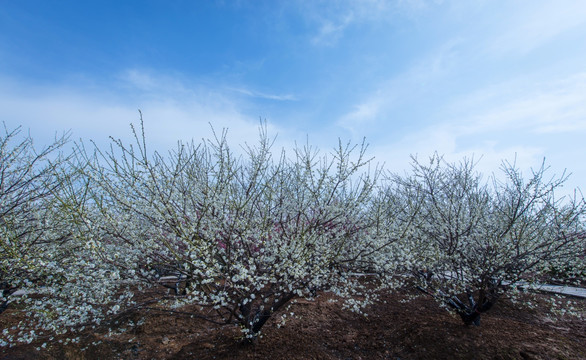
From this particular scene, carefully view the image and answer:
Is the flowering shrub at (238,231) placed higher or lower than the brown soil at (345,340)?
higher

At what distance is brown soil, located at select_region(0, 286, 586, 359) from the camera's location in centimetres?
580

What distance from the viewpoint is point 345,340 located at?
262 inches

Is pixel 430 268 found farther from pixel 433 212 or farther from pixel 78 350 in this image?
pixel 78 350

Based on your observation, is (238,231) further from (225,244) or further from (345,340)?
(345,340)

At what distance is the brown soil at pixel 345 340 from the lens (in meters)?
5.80

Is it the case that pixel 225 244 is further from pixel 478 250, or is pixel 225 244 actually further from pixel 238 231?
pixel 478 250

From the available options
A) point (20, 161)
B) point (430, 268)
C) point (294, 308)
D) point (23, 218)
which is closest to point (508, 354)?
point (430, 268)

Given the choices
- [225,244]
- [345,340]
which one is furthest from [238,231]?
[345,340]

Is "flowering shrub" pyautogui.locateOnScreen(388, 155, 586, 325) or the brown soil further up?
"flowering shrub" pyautogui.locateOnScreen(388, 155, 586, 325)

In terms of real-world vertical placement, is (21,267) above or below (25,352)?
above

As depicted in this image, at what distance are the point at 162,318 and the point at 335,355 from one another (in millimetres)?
4416

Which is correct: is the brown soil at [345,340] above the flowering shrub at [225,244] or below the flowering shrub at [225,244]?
below

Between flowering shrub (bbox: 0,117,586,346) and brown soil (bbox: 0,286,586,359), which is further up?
flowering shrub (bbox: 0,117,586,346)

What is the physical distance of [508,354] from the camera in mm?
5652
